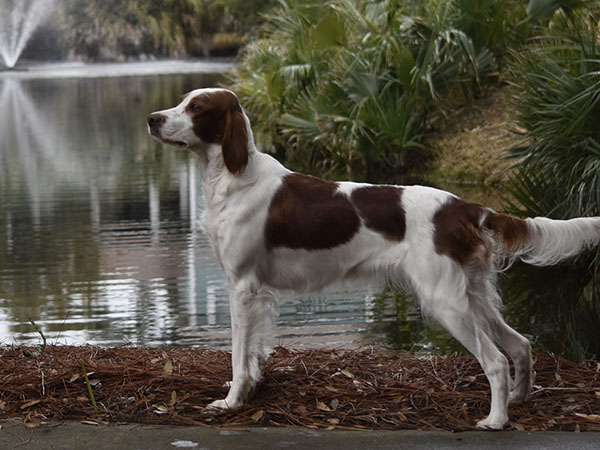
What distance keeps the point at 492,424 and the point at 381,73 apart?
13621 mm

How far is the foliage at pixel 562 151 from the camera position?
884 cm

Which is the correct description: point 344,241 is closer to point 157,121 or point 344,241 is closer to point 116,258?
point 157,121

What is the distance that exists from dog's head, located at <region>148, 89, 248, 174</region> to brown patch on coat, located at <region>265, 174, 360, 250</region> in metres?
0.32

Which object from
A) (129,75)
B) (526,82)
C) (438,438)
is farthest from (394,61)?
(129,75)

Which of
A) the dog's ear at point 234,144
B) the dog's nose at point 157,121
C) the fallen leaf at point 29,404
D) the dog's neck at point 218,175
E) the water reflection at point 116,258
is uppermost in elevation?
the dog's nose at point 157,121

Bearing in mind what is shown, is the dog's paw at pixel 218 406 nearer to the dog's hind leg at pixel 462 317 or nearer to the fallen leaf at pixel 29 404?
the fallen leaf at pixel 29 404

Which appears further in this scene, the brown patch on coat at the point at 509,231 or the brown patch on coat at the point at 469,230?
the brown patch on coat at the point at 509,231

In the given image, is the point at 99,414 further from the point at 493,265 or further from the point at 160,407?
the point at 493,265

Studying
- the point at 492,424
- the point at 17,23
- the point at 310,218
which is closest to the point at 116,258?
the point at 310,218

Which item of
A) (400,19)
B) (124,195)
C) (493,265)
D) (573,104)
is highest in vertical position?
(400,19)

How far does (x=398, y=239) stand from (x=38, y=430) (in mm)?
2061

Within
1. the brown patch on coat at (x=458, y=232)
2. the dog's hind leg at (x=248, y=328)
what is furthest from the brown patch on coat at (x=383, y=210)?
the dog's hind leg at (x=248, y=328)

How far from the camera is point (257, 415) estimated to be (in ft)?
16.5

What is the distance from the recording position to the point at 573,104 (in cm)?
930
